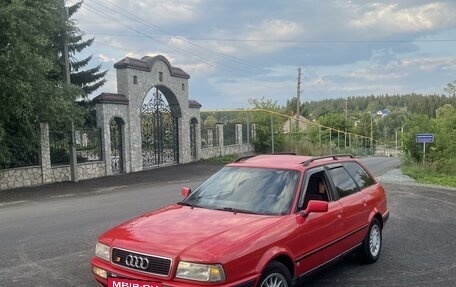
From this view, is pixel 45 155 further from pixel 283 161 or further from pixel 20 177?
pixel 283 161

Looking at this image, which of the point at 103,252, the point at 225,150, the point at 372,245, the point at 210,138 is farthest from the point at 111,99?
the point at 103,252

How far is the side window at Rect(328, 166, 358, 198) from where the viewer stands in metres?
6.28

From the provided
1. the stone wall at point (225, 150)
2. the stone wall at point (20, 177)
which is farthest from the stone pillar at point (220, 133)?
the stone wall at point (20, 177)

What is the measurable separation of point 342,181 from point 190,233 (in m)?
2.72

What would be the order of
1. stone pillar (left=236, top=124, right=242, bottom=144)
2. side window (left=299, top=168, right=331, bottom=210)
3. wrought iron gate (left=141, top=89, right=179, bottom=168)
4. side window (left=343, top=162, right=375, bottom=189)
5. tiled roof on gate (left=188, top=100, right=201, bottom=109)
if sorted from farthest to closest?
stone pillar (left=236, top=124, right=242, bottom=144), tiled roof on gate (left=188, top=100, right=201, bottom=109), wrought iron gate (left=141, top=89, right=179, bottom=168), side window (left=343, top=162, right=375, bottom=189), side window (left=299, top=168, right=331, bottom=210)

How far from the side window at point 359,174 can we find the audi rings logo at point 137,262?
3519 mm

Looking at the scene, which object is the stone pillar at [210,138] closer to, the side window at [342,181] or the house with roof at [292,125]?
the house with roof at [292,125]

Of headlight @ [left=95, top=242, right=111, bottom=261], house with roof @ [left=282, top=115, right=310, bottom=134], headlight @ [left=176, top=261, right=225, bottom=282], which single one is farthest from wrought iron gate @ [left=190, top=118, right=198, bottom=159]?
headlight @ [left=176, top=261, right=225, bottom=282]

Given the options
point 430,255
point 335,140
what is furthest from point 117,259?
point 335,140

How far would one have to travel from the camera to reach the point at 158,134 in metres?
27.1

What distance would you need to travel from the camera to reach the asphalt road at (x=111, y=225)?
627cm

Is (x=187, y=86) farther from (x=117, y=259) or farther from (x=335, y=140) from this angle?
(x=335, y=140)

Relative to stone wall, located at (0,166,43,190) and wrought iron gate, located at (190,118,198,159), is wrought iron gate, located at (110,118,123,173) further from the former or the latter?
wrought iron gate, located at (190,118,198,159)

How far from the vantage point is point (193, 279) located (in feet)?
13.3
